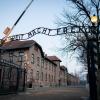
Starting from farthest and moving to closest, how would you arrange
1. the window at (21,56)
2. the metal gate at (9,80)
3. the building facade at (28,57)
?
the window at (21,56) → the building facade at (28,57) → the metal gate at (9,80)

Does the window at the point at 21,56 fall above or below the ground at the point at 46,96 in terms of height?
above

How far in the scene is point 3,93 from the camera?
64.8 feet

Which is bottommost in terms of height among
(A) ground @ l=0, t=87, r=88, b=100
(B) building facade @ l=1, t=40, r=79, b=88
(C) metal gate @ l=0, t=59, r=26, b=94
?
(A) ground @ l=0, t=87, r=88, b=100

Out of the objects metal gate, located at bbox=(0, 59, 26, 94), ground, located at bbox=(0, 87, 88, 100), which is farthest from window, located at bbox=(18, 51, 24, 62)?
ground, located at bbox=(0, 87, 88, 100)

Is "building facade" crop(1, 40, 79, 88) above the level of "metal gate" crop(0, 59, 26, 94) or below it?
above

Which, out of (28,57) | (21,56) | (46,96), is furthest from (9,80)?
(21,56)

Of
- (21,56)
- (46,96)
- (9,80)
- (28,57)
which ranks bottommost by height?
(46,96)

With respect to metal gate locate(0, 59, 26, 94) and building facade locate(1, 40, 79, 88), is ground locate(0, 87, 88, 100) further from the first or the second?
building facade locate(1, 40, 79, 88)

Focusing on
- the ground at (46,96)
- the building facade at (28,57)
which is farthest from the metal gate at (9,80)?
the building facade at (28,57)

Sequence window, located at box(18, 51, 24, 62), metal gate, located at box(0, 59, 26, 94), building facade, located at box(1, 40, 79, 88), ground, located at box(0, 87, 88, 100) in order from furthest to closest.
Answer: window, located at box(18, 51, 24, 62)
building facade, located at box(1, 40, 79, 88)
metal gate, located at box(0, 59, 26, 94)
ground, located at box(0, 87, 88, 100)

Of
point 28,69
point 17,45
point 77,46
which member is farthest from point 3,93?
point 17,45

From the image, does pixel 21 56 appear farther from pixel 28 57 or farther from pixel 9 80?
pixel 9 80

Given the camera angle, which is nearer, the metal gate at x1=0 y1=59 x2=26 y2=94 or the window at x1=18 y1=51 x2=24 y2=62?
the metal gate at x1=0 y1=59 x2=26 y2=94

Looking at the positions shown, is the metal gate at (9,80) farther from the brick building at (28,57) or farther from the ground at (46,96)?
the brick building at (28,57)
